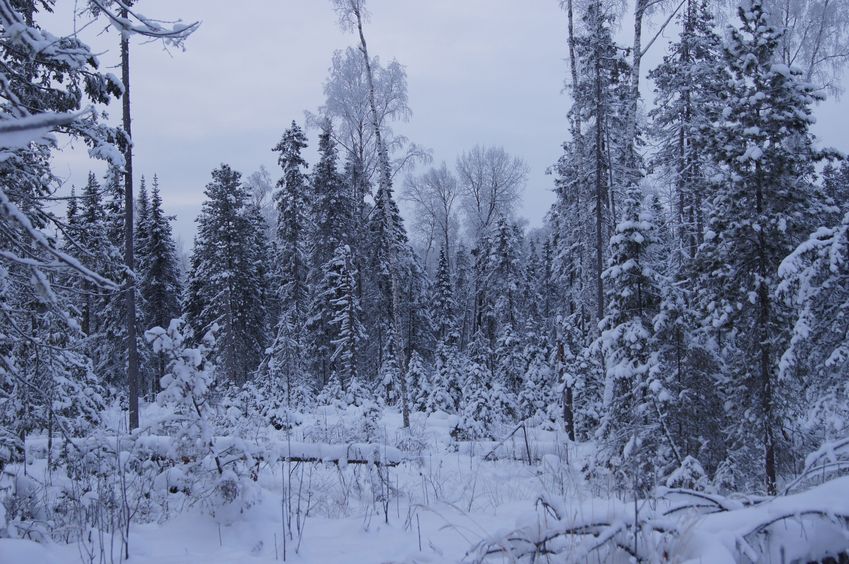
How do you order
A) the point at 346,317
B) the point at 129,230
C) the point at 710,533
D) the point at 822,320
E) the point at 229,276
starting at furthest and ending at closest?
the point at 229,276
the point at 346,317
the point at 129,230
the point at 822,320
the point at 710,533

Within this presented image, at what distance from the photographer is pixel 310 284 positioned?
2995cm

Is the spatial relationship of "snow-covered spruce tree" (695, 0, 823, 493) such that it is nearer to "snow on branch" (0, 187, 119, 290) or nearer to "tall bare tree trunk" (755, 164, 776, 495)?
"tall bare tree trunk" (755, 164, 776, 495)

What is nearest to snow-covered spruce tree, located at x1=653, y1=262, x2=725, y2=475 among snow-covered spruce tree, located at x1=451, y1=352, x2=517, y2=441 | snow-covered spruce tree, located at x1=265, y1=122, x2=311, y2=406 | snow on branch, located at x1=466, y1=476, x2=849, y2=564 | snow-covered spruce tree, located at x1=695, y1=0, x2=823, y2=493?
snow-covered spruce tree, located at x1=695, y1=0, x2=823, y2=493

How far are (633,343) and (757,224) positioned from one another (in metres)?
3.27

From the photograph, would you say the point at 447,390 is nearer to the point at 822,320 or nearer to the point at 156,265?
the point at 822,320

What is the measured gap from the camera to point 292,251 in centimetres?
2833

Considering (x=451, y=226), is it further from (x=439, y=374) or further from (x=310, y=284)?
(x=439, y=374)

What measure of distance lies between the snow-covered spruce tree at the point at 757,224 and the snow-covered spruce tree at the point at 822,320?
40.7 inches

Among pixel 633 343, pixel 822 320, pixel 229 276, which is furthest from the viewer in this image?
pixel 229 276

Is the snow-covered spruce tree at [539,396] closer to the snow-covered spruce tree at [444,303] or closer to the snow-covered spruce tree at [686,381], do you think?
the snow-covered spruce tree at [686,381]

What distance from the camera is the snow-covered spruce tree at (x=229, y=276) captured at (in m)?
28.1

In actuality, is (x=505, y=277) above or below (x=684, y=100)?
below

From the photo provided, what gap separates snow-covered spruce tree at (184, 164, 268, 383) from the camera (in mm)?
28078

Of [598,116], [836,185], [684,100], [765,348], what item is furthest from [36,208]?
[836,185]
